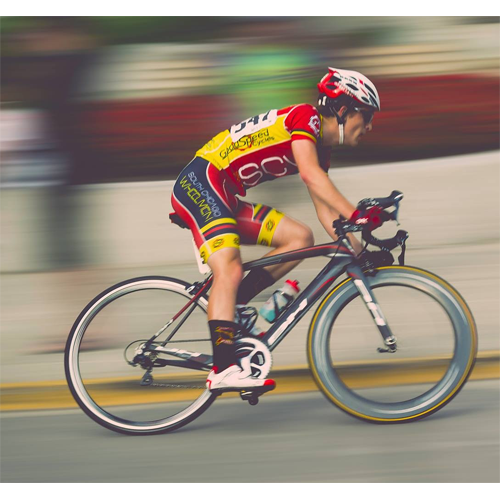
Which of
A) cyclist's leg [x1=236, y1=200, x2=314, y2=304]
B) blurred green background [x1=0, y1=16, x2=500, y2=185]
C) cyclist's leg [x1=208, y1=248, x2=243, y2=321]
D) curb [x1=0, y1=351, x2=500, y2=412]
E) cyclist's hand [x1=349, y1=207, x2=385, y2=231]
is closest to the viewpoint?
cyclist's hand [x1=349, y1=207, x2=385, y2=231]

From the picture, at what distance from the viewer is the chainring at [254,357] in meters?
4.32

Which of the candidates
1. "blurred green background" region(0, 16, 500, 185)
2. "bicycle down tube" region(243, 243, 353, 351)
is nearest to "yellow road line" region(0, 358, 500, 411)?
"bicycle down tube" region(243, 243, 353, 351)

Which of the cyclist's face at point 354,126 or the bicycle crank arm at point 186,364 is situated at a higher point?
the cyclist's face at point 354,126

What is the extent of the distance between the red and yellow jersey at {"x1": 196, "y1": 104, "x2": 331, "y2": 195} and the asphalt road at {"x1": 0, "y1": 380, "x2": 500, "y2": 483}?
1211mm

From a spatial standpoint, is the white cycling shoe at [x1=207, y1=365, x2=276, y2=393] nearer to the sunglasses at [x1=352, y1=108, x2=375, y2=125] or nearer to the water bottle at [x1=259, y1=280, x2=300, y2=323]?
the water bottle at [x1=259, y1=280, x2=300, y2=323]

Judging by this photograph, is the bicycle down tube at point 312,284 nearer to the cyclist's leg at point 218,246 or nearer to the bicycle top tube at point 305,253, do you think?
the bicycle top tube at point 305,253

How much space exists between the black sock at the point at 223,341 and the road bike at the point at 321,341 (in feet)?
0.17

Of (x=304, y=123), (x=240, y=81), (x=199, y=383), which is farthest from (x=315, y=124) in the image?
(x=240, y=81)

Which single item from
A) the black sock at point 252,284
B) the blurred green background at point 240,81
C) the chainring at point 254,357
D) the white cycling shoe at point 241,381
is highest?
the blurred green background at point 240,81

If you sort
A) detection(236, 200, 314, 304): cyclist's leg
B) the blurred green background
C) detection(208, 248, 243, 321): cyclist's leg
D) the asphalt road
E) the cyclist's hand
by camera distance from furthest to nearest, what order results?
the blurred green background, detection(236, 200, 314, 304): cyclist's leg, detection(208, 248, 243, 321): cyclist's leg, the cyclist's hand, the asphalt road

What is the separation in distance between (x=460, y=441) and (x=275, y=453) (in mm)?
857

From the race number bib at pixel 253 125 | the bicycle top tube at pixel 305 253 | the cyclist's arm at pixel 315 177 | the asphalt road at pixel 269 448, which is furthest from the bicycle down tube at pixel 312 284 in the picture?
the race number bib at pixel 253 125

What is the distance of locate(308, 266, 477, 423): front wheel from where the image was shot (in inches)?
170

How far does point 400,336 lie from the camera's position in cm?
445
